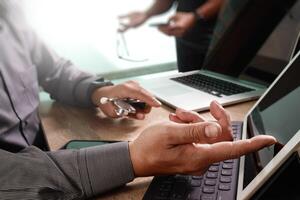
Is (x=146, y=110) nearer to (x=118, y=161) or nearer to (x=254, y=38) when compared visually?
(x=118, y=161)

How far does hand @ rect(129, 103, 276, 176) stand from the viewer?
0.47 meters

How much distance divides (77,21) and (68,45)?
0.11 m

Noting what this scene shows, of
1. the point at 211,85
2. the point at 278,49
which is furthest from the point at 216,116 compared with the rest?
the point at 278,49

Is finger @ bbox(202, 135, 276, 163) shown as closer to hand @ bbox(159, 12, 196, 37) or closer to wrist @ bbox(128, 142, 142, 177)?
wrist @ bbox(128, 142, 142, 177)

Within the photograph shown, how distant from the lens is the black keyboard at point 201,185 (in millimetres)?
494

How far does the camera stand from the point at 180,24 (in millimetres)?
1523

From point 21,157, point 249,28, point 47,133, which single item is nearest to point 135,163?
point 21,157

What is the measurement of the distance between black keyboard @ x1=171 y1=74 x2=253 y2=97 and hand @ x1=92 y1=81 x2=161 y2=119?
0.66 ft

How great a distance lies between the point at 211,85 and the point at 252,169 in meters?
0.53

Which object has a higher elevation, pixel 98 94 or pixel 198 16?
pixel 198 16

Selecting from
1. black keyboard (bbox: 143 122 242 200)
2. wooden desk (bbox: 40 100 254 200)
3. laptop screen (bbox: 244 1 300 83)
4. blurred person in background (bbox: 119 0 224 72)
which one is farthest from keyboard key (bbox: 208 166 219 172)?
blurred person in background (bbox: 119 0 224 72)

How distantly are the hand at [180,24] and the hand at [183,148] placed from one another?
1.04 metres

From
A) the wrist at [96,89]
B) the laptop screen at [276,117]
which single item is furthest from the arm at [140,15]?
the laptop screen at [276,117]

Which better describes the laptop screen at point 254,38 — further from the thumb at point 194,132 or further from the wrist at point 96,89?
the thumb at point 194,132
